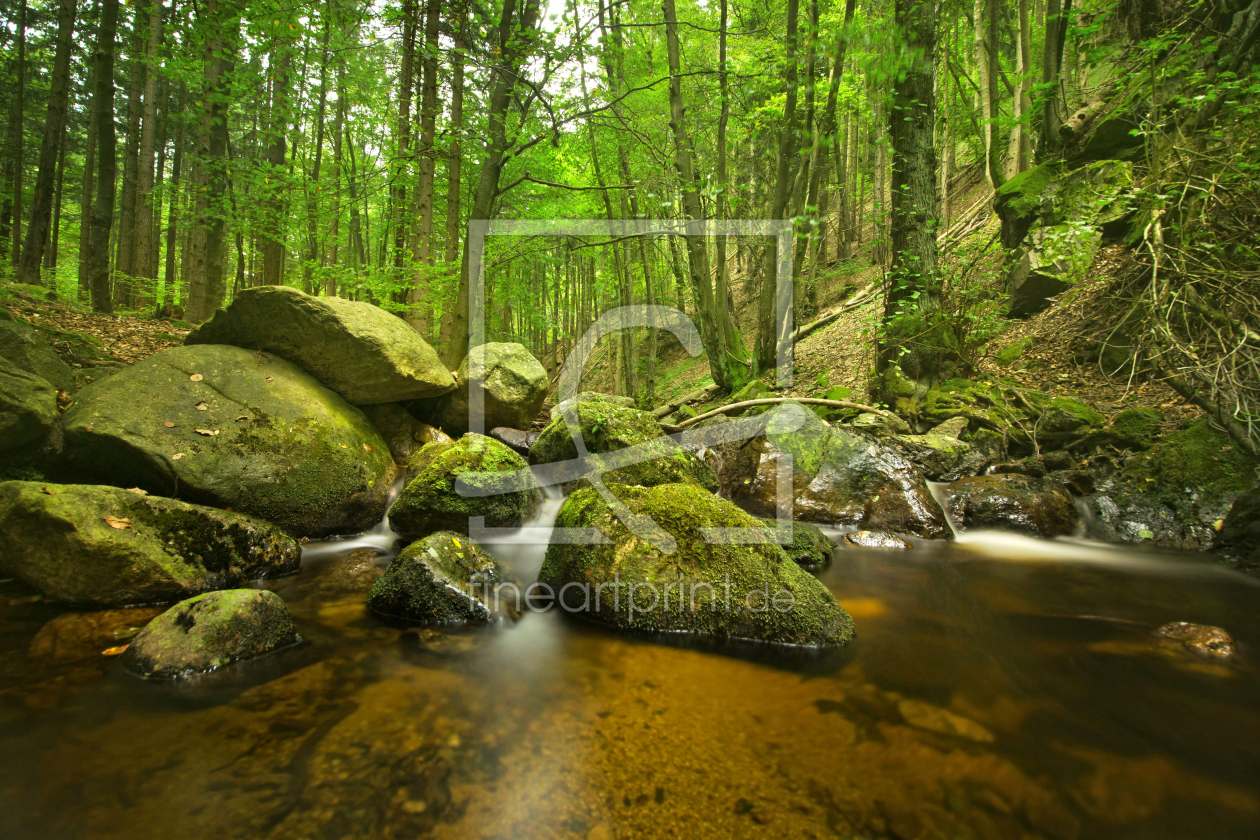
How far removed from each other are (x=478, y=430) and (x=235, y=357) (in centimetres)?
403

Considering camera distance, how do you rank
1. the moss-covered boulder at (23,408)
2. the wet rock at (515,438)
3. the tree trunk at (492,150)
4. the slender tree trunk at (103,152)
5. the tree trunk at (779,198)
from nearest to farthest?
1. the moss-covered boulder at (23,408)
2. the tree trunk at (492,150)
3. the wet rock at (515,438)
4. the tree trunk at (779,198)
5. the slender tree trunk at (103,152)

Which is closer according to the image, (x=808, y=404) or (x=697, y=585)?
(x=697, y=585)

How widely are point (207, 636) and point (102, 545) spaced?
137 cm

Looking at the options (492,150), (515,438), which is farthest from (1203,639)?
(492,150)

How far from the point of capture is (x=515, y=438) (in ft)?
32.2

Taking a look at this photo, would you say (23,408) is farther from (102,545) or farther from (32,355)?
(102,545)

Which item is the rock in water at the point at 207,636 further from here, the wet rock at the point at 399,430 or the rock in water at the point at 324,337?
the wet rock at the point at 399,430

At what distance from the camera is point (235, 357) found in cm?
635

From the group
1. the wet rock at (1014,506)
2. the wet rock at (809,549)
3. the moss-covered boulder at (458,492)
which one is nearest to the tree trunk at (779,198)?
the wet rock at (1014,506)

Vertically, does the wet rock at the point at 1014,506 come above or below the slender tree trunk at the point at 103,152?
below

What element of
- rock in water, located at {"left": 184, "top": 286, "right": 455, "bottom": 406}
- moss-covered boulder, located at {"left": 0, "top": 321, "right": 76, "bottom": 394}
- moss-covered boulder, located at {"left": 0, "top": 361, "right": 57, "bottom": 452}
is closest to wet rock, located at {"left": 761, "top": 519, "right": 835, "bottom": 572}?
rock in water, located at {"left": 184, "top": 286, "right": 455, "bottom": 406}

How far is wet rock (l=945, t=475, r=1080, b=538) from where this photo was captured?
6.46m

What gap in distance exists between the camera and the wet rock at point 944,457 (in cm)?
761

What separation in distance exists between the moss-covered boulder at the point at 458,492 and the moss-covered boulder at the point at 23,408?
306cm
